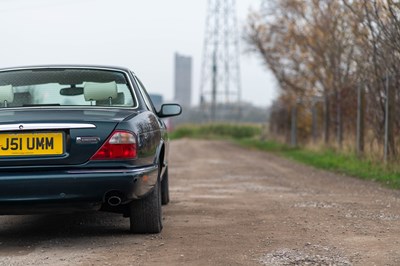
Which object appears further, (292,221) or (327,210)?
(327,210)

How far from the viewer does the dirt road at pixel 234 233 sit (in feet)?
17.7

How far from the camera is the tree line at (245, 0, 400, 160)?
14328 millimetres

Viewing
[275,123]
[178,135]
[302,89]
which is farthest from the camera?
[178,135]

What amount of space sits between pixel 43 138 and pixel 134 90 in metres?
1.35

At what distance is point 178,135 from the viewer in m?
50.7

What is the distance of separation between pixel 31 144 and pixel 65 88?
1.20 meters

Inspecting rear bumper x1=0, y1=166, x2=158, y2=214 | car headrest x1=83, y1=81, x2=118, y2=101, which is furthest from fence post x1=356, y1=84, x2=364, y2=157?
rear bumper x1=0, y1=166, x2=158, y2=214

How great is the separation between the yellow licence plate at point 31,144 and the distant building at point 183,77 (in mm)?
87103

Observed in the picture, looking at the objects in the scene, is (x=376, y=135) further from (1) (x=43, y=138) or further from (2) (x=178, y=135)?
(2) (x=178, y=135)

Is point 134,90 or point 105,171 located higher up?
point 134,90

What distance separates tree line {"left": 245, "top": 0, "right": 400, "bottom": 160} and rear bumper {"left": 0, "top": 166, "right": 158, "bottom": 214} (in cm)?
→ 835

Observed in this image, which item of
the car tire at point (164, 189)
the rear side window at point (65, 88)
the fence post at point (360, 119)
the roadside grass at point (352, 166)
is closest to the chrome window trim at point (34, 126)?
the rear side window at point (65, 88)

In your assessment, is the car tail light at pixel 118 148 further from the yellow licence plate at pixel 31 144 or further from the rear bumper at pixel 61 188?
the yellow licence plate at pixel 31 144

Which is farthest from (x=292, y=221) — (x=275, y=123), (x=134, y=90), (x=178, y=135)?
(x=178, y=135)
